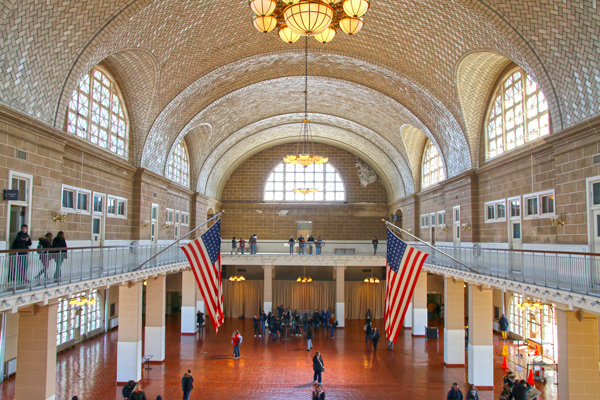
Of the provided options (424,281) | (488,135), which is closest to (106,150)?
(488,135)

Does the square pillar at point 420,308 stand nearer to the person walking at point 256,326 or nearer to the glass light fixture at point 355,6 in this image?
the person walking at point 256,326

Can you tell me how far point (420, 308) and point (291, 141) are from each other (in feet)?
61.2

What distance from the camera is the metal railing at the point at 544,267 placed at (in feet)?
31.9

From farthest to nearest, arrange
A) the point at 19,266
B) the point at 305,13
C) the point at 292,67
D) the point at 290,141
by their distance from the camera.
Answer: the point at 290,141, the point at 292,67, the point at 19,266, the point at 305,13

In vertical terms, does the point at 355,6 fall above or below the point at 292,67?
below

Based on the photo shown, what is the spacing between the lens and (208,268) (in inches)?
515

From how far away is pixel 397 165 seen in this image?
3312 cm

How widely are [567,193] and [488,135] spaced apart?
6.93 m

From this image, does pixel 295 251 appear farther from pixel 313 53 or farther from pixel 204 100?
pixel 313 53

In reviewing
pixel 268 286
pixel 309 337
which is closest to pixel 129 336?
pixel 309 337

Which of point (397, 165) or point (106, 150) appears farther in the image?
point (397, 165)

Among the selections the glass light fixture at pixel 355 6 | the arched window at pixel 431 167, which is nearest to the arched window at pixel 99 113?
the glass light fixture at pixel 355 6

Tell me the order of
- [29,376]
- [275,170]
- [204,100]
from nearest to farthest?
[29,376] < [204,100] < [275,170]

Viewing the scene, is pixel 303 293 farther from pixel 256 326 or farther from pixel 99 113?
pixel 99 113
